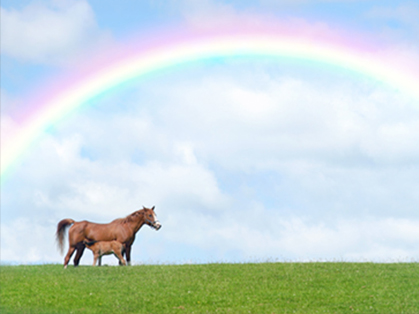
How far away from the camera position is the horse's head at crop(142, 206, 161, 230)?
3086 cm

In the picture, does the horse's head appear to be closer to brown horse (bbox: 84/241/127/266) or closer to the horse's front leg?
the horse's front leg

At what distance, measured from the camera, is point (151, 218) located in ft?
102

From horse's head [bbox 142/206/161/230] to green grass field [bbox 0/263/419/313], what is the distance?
298 centimetres

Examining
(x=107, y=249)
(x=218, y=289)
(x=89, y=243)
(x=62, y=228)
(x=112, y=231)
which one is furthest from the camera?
(x=62, y=228)

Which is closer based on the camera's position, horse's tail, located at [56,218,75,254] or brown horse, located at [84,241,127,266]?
brown horse, located at [84,241,127,266]

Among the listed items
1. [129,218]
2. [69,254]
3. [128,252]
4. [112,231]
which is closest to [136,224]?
[129,218]

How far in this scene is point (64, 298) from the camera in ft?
75.2

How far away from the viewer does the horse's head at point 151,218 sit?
30859 millimetres

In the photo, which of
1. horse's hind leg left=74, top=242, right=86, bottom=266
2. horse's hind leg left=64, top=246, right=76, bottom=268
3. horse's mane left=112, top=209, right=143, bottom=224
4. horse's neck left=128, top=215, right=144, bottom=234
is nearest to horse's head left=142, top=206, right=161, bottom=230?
horse's neck left=128, top=215, right=144, bottom=234

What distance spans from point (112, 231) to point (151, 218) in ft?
8.14

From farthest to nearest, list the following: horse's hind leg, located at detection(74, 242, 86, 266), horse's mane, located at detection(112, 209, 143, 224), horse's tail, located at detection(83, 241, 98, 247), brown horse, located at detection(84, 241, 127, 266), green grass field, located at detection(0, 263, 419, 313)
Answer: horse's mane, located at detection(112, 209, 143, 224), horse's hind leg, located at detection(74, 242, 86, 266), horse's tail, located at detection(83, 241, 98, 247), brown horse, located at detection(84, 241, 127, 266), green grass field, located at detection(0, 263, 419, 313)

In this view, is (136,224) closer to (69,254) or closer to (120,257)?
(120,257)

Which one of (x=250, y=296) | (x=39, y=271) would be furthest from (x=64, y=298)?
(x=250, y=296)

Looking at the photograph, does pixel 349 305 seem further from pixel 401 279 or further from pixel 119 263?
pixel 119 263
